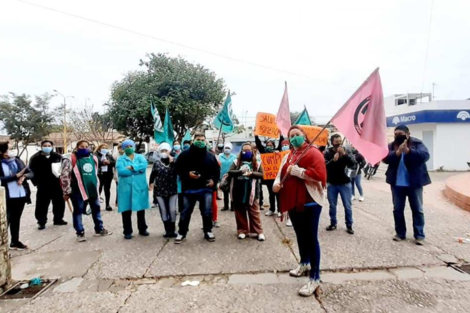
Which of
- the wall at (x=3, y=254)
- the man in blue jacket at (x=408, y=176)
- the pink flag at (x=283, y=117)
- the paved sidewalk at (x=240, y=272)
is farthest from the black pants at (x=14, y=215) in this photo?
the man in blue jacket at (x=408, y=176)

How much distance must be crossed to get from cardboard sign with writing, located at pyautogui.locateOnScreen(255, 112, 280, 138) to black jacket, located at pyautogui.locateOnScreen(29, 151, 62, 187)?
14.9 ft

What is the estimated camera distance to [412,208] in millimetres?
4828

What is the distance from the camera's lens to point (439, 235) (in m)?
5.18

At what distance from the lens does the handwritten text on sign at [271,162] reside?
19.8ft

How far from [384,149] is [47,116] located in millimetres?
35167

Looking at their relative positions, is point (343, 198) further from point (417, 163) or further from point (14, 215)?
point (14, 215)

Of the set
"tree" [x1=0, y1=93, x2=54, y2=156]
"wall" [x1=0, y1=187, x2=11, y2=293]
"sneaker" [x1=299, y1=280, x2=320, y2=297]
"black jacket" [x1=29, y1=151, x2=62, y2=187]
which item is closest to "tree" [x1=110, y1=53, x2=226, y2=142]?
"tree" [x1=0, y1=93, x2=54, y2=156]

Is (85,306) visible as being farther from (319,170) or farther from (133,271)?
(319,170)

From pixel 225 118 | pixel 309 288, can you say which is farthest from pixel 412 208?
pixel 225 118

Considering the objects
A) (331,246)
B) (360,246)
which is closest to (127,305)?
(331,246)

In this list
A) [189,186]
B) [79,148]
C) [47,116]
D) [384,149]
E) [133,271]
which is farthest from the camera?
[47,116]

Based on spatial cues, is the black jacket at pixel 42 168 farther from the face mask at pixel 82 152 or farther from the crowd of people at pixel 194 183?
the face mask at pixel 82 152

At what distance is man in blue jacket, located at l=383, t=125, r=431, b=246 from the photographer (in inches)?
185

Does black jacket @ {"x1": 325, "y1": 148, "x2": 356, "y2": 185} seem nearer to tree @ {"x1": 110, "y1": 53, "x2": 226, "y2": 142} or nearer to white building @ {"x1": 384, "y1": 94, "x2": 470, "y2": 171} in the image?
white building @ {"x1": 384, "y1": 94, "x2": 470, "y2": 171}
